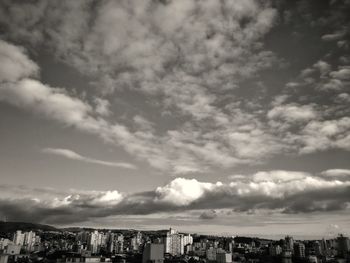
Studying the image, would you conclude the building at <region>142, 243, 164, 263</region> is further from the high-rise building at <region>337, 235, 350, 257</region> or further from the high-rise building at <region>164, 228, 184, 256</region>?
the high-rise building at <region>337, 235, 350, 257</region>

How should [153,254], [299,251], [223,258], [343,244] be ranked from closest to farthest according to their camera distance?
1. [153,254]
2. [223,258]
3. [299,251]
4. [343,244]

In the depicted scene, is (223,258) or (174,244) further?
(174,244)

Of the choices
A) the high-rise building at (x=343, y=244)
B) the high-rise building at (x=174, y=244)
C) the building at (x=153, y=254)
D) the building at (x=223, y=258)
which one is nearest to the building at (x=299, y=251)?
the high-rise building at (x=343, y=244)

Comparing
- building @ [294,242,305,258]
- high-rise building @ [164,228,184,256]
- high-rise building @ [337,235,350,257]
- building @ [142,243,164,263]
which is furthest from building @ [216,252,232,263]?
high-rise building @ [337,235,350,257]

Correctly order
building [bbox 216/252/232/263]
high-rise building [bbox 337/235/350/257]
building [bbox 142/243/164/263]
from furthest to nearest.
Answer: high-rise building [bbox 337/235/350/257]
building [bbox 216/252/232/263]
building [bbox 142/243/164/263]

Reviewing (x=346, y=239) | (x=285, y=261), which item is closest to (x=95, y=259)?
(x=285, y=261)

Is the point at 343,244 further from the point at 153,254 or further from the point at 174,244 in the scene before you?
the point at 153,254

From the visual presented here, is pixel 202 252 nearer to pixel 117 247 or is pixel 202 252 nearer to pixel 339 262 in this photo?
pixel 117 247

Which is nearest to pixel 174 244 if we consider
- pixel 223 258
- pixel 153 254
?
pixel 223 258

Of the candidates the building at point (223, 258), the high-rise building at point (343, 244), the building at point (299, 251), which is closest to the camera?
the building at point (223, 258)

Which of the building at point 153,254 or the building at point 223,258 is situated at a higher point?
the building at point 153,254

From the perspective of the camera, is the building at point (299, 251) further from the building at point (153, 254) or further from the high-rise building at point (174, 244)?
the building at point (153, 254)
